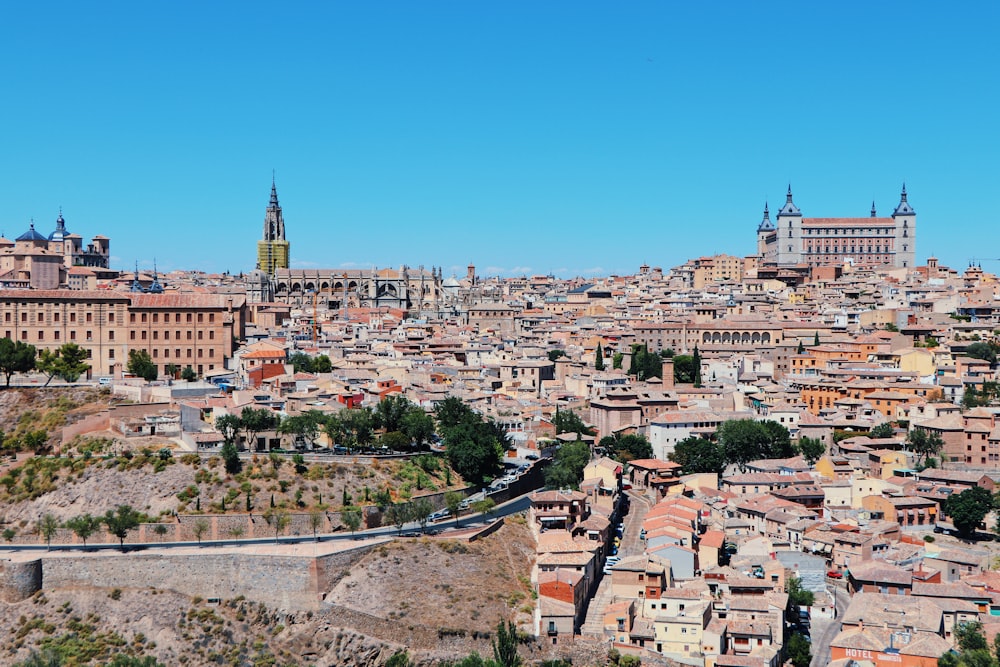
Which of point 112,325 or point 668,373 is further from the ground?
point 112,325

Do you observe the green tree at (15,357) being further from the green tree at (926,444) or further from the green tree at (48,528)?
the green tree at (926,444)

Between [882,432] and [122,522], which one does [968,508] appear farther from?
[122,522]

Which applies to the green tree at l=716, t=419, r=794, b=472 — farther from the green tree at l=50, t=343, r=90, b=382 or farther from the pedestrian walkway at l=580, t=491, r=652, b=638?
the green tree at l=50, t=343, r=90, b=382

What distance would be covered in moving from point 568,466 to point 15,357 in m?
18.7

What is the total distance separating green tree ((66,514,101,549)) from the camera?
29.1 m

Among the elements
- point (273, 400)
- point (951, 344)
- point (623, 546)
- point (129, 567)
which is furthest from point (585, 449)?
point (951, 344)

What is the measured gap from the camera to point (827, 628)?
26.8m

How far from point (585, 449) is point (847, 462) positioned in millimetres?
7952

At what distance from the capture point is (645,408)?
42.5 metres

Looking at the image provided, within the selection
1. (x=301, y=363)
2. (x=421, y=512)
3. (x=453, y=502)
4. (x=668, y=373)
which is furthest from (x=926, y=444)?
(x=301, y=363)

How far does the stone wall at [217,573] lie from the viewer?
27391 millimetres

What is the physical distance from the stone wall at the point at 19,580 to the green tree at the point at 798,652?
54.3 feet

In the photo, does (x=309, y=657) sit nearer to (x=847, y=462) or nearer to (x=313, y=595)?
(x=313, y=595)

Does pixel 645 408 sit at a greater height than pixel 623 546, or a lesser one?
greater
